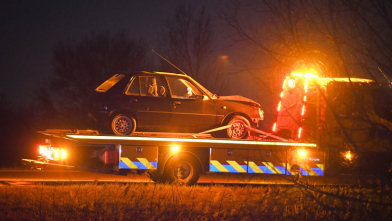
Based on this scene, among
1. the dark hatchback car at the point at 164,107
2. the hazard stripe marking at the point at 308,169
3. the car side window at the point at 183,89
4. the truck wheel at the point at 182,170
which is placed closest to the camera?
the truck wheel at the point at 182,170

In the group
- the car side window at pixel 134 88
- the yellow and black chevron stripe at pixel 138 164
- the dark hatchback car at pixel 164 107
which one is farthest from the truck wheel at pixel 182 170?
the car side window at pixel 134 88

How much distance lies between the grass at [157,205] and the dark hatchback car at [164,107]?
159 centimetres

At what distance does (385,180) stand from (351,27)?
5.20ft

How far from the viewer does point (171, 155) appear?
8.62 m

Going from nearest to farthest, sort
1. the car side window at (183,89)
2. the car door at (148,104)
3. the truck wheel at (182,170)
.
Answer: the truck wheel at (182,170) < the car door at (148,104) < the car side window at (183,89)

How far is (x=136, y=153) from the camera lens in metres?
8.51

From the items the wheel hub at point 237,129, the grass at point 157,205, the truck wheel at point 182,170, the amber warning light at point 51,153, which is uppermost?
the wheel hub at point 237,129

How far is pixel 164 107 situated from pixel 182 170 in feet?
4.74

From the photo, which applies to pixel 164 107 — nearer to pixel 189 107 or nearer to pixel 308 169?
pixel 189 107

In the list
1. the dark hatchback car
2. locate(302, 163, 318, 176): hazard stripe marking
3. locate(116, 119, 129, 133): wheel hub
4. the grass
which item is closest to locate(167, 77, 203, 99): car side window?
the dark hatchback car

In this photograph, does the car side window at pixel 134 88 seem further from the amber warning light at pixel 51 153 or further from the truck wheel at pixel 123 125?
the amber warning light at pixel 51 153

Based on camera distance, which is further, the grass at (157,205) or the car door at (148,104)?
the car door at (148,104)

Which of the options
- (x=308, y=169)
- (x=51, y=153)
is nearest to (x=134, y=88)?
(x=51, y=153)

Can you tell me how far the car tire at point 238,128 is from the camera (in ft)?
31.1
